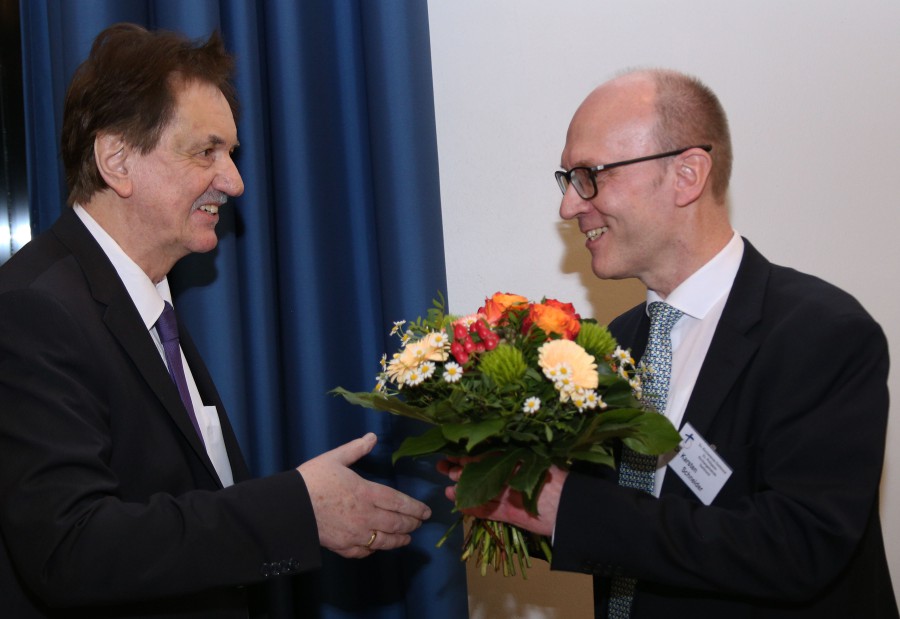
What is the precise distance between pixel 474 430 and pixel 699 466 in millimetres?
561

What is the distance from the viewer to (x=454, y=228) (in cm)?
318

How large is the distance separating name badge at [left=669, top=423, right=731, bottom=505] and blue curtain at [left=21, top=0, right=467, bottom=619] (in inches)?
44.5

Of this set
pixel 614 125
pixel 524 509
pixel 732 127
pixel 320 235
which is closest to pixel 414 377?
pixel 524 509

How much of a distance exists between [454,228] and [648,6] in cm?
104

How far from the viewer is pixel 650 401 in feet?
6.93

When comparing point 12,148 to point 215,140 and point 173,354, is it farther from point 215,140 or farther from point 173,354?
point 173,354

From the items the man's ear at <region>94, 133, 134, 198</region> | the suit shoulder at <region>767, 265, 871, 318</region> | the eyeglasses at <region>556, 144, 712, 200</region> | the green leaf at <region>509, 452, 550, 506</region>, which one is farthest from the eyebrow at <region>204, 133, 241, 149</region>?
the suit shoulder at <region>767, 265, 871, 318</region>

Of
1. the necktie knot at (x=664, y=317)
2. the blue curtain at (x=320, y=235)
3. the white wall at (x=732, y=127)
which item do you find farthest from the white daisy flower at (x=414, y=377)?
the white wall at (x=732, y=127)

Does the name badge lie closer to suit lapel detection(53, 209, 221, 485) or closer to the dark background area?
suit lapel detection(53, 209, 221, 485)

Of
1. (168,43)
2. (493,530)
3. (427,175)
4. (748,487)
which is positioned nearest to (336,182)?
(427,175)

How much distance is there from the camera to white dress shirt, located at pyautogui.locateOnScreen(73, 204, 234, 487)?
210 centimetres

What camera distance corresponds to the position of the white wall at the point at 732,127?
2.95 m

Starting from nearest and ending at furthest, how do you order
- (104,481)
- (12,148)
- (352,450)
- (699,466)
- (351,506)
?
(104,481), (699,466), (351,506), (352,450), (12,148)

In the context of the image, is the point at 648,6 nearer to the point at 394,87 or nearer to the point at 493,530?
the point at 394,87
